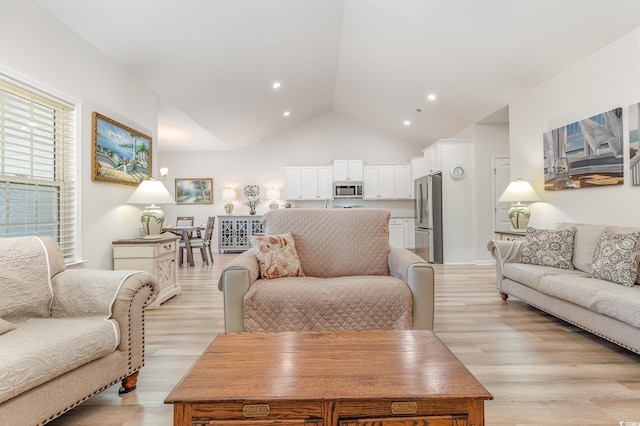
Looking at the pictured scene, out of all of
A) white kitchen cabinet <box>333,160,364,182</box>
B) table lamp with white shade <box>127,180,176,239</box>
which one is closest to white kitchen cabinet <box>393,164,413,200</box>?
white kitchen cabinet <box>333,160,364,182</box>

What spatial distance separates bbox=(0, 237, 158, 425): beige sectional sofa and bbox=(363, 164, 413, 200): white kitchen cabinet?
262 inches

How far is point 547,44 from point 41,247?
15.4 feet

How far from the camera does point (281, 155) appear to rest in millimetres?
8719

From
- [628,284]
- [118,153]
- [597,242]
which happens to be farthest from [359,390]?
[118,153]

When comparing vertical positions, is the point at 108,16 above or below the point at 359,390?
above

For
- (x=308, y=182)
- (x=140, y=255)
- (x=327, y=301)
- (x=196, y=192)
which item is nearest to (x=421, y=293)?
(x=327, y=301)

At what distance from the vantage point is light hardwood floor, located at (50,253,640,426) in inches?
65.0

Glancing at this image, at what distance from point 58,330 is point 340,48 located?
5076 millimetres

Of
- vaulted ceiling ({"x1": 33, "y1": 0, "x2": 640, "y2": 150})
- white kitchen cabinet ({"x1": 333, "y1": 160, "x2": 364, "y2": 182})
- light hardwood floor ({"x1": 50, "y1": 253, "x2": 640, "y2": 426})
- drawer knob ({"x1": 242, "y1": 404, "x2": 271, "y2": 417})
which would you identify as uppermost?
vaulted ceiling ({"x1": 33, "y1": 0, "x2": 640, "y2": 150})

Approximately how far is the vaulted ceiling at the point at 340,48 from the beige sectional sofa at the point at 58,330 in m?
2.04

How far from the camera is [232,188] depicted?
28.2 ft

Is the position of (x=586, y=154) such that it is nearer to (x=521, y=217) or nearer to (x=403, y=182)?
(x=521, y=217)

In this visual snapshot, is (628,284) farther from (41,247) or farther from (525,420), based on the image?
(41,247)

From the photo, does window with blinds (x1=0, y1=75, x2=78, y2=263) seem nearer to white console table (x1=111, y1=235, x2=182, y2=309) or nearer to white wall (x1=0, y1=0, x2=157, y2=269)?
white wall (x1=0, y1=0, x2=157, y2=269)
